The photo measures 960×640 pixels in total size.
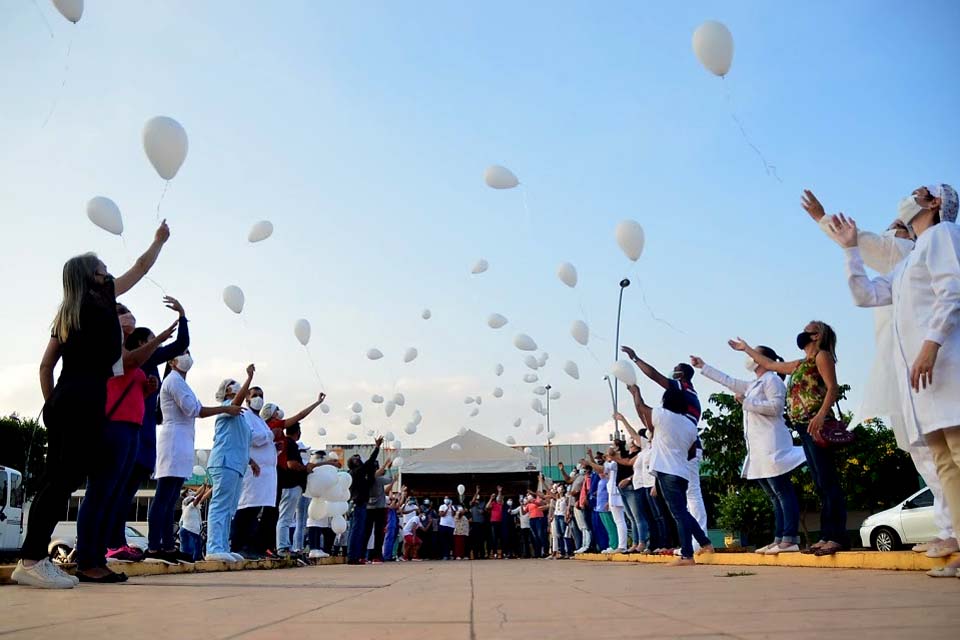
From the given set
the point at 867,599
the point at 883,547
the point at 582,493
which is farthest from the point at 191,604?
the point at 883,547

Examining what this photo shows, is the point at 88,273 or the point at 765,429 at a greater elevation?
the point at 88,273

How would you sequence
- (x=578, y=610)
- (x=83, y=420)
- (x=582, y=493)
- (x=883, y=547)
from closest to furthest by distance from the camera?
(x=578, y=610)
(x=83, y=420)
(x=582, y=493)
(x=883, y=547)

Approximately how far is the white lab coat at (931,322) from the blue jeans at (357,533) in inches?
343

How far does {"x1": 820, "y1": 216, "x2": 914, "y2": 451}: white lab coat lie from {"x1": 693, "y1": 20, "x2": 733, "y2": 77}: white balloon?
2.99 metres

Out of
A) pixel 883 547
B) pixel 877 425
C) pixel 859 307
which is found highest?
pixel 877 425

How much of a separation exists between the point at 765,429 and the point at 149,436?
4938mm

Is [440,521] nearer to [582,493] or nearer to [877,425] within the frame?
[582,493]

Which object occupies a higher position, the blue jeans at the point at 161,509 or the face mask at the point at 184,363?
the face mask at the point at 184,363

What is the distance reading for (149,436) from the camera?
238 inches

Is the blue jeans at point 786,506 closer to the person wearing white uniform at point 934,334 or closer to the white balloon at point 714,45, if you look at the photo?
the person wearing white uniform at point 934,334

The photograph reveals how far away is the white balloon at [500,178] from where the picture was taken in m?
10.8

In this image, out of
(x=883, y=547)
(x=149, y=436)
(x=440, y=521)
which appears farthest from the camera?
(x=440, y=521)

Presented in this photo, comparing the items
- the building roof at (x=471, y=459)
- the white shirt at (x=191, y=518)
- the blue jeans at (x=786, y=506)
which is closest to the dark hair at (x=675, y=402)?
the blue jeans at (x=786, y=506)

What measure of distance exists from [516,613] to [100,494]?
288cm
